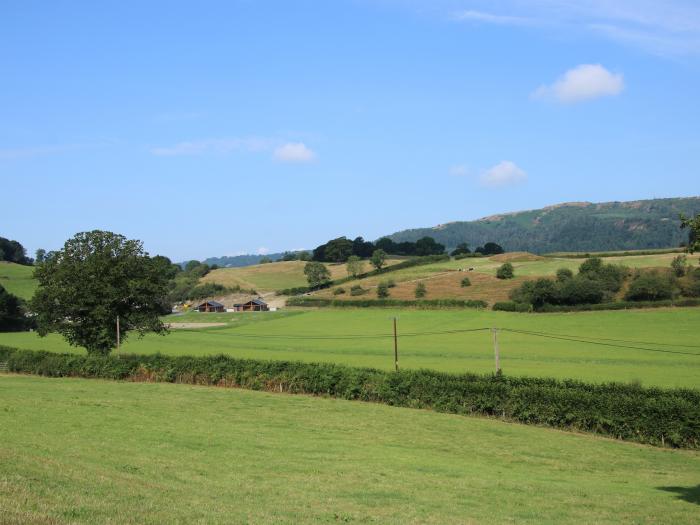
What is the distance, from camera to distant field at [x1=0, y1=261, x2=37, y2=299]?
461 ft

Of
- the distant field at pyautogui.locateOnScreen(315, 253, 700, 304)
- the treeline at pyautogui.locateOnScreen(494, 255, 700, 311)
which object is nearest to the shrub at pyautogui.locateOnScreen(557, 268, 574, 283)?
the treeline at pyautogui.locateOnScreen(494, 255, 700, 311)

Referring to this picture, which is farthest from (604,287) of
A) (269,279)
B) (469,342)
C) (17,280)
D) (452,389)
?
(17,280)

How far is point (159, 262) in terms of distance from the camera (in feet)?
214

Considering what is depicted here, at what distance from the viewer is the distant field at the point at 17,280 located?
140375 millimetres

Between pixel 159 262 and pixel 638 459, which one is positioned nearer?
pixel 638 459

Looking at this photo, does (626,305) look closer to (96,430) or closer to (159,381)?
(159,381)

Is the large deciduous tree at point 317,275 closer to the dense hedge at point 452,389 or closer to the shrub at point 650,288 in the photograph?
the shrub at point 650,288

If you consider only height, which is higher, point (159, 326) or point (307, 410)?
point (159, 326)

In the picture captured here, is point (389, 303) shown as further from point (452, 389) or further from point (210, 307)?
point (452, 389)

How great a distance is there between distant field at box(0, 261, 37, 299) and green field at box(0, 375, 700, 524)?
108425 millimetres

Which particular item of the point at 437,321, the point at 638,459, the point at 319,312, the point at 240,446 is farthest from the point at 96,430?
the point at 319,312

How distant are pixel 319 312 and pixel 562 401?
269 ft

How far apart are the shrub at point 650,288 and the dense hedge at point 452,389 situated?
5474 centimetres

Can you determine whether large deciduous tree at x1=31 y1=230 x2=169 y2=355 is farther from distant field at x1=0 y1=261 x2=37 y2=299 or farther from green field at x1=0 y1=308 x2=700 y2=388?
distant field at x1=0 y1=261 x2=37 y2=299
